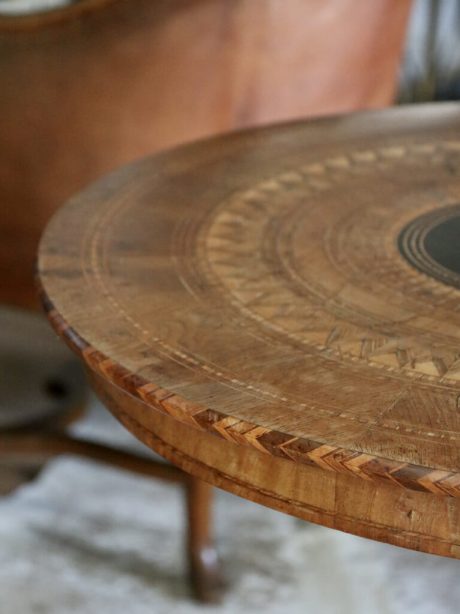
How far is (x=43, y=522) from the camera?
4.33 ft

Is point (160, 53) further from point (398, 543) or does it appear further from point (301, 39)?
point (398, 543)

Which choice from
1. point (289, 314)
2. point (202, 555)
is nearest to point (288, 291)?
point (289, 314)

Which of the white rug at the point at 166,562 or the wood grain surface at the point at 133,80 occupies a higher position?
the wood grain surface at the point at 133,80

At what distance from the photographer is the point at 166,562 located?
1.24 m

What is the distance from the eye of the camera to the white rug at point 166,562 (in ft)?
3.82

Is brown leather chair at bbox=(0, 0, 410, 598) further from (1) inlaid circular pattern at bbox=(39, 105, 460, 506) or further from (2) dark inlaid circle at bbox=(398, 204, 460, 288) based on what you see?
(2) dark inlaid circle at bbox=(398, 204, 460, 288)

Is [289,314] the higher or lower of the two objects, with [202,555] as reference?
higher

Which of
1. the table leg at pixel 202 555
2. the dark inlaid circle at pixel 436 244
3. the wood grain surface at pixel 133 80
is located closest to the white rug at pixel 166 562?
the table leg at pixel 202 555

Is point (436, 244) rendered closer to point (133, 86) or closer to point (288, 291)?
point (288, 291)

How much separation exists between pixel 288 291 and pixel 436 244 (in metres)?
0.16

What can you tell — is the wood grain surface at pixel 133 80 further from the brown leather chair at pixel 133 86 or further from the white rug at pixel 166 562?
the white rug at pixel 166 562

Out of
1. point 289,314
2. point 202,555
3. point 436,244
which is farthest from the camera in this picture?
point 202,555

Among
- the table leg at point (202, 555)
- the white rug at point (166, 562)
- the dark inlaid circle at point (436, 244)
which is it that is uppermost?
the dark inlaid circle at point (436, 244)

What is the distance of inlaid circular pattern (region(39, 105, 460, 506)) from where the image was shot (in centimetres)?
54
